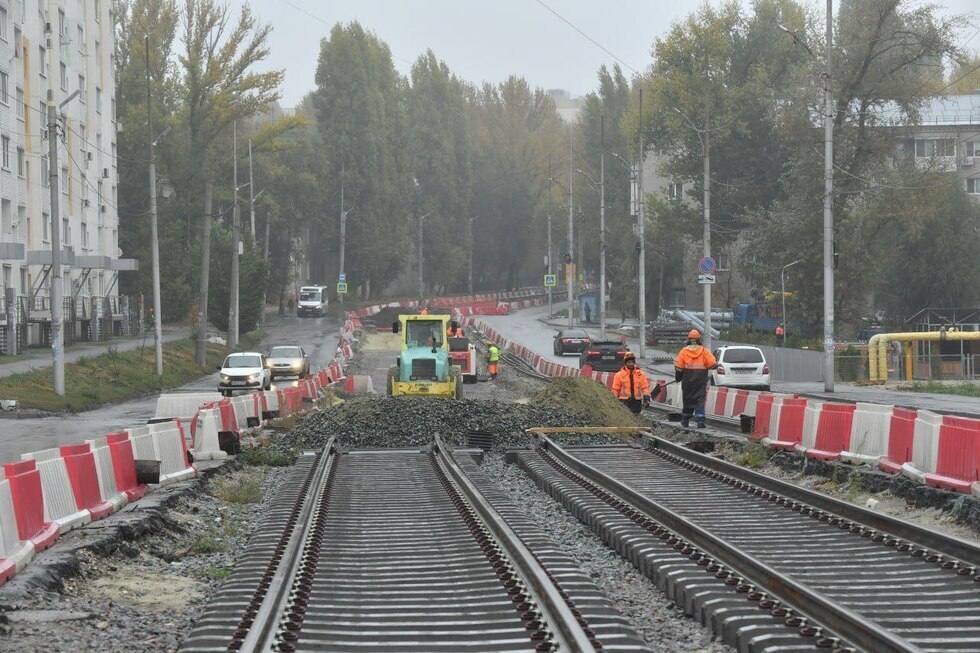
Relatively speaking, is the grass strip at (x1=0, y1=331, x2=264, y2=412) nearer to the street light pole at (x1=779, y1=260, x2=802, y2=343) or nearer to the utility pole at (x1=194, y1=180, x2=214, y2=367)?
the utility pole at (x1=194, y1=180, x2=214, y2=367)

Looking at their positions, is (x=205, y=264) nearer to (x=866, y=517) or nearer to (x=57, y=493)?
(x=57, y=493)

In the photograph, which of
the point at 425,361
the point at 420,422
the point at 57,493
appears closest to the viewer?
the point at 57,493

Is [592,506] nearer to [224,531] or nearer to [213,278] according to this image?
[224,531]

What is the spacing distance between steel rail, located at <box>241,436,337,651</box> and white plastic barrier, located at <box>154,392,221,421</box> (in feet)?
45.5

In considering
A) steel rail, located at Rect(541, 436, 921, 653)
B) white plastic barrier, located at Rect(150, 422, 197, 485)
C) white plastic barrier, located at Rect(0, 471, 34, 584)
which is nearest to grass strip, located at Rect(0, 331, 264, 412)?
white plastic barrier, located at Rect(150, 422, 197, 485)

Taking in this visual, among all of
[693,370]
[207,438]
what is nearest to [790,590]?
[693,370]

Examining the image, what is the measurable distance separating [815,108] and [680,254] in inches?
1116

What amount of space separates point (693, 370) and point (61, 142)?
48.9 m

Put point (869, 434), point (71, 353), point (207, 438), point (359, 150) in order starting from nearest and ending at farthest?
1. point (869, 434)
2. point (207, 438)
3. point (71, 353)
4. point (359, 150)

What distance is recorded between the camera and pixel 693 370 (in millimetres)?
22891

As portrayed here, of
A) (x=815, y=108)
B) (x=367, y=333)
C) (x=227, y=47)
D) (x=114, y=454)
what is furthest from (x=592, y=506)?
(x=227, y=47)

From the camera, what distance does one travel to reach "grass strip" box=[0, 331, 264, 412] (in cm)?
3641

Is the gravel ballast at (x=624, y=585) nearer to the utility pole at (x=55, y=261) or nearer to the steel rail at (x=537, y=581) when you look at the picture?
the steel rail at (x=537, y=581)

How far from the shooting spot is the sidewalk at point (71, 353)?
42.4 m
